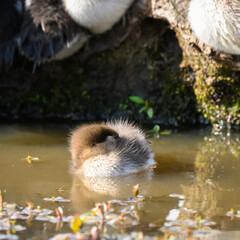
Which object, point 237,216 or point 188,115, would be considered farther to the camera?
point 188,115

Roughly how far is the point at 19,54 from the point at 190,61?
2143 mm

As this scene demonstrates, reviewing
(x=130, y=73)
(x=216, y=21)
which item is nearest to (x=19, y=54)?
(x=130, y=73)

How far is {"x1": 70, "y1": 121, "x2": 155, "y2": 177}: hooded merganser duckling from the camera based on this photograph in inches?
188

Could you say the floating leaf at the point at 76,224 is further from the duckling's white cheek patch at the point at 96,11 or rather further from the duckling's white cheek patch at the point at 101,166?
the duckling's white cheek patch at the point at 96,11

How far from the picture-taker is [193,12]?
549cm

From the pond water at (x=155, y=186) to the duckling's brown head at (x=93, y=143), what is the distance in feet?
0.64

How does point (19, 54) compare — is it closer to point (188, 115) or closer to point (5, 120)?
point (5, 120)

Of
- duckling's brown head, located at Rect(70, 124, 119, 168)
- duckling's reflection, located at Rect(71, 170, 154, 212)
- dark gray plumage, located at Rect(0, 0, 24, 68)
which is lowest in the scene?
duckling's reflection, located at Rect(71, 170, 154, 212)

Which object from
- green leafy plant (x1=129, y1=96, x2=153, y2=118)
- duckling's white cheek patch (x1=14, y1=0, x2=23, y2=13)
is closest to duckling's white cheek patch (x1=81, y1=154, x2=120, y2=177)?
green leafy plant (x1=129, y1=96, x2=153, y2=118)

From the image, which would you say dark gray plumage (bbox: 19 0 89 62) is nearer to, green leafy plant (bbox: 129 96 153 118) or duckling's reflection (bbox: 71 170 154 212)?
green leafy plant (bbox: 129 96 153 118)

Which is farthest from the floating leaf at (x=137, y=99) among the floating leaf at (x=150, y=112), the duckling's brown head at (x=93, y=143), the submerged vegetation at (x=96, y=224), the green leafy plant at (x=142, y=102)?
the submerged vegetation at (x=96, y=224)

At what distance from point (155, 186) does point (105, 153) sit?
627mm

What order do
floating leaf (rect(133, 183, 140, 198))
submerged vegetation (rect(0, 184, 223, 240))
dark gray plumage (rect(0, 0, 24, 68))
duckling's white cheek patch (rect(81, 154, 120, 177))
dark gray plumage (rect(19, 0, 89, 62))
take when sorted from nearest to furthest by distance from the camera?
submerged vegetation (rect(0, 184, 223, 240)) < floating leaf (rect(133, 183, 140, 198)) < duckling's white cheek patch (rect(81, 154, 120, 177)) < dark gray plumage (rect(19, 0, 89, 62)) < dark gray plumage (rect(0, 0, 24, 68))

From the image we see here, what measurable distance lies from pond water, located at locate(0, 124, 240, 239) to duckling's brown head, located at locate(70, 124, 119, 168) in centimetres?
19
